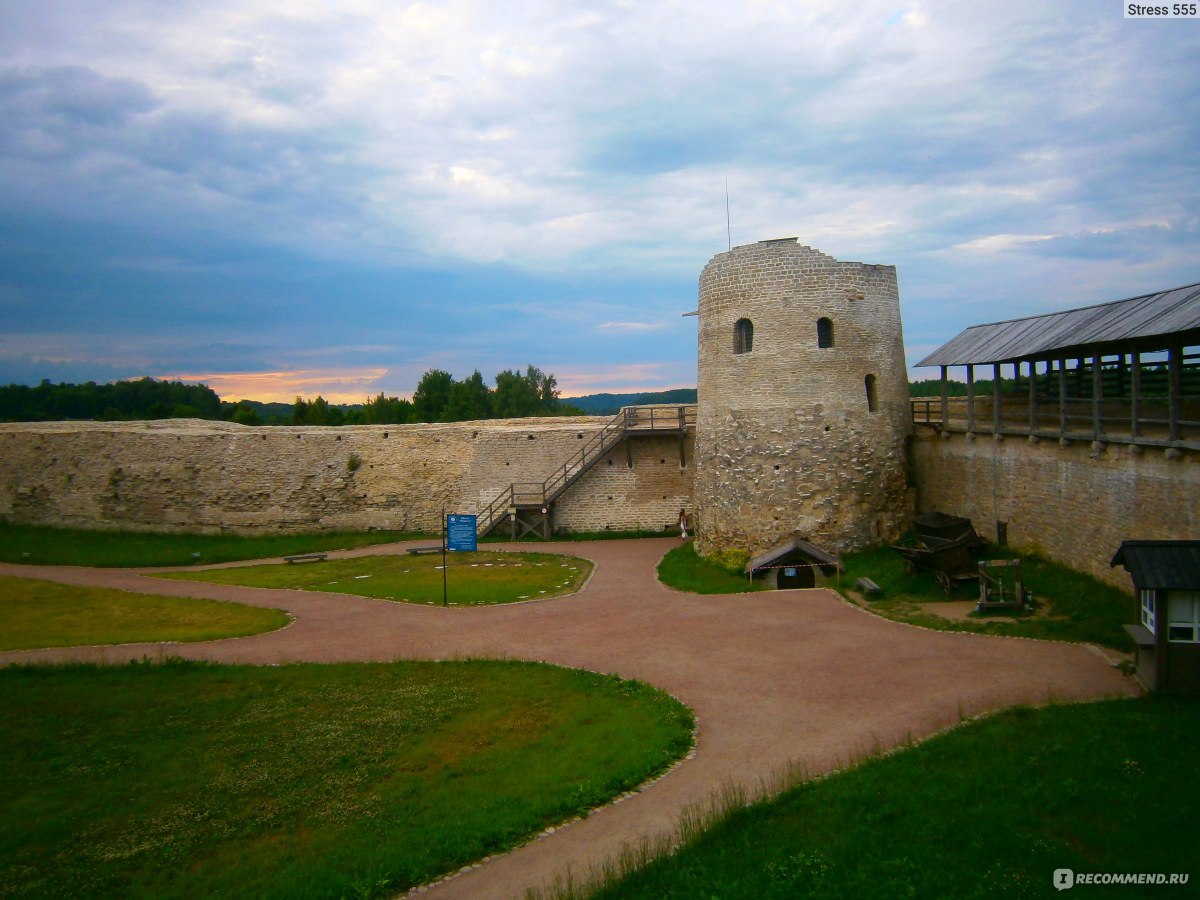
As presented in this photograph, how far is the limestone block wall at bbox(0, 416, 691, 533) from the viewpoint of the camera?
28094 mm

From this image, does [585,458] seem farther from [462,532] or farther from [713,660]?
[713,660]

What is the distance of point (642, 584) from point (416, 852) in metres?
12.3

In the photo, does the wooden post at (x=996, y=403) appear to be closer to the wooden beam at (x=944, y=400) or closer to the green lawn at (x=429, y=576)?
the wooden beam at (x=944, y=400)

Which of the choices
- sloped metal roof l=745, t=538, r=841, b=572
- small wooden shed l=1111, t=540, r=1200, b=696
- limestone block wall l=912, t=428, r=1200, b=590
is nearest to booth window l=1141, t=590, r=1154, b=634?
small wooden shed l=1111, t=540, r=1200, b=696

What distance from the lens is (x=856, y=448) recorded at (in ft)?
65.4

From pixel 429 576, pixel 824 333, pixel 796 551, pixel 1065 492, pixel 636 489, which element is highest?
pixel 824 333

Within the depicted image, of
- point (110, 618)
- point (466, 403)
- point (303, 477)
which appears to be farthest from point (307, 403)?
point (110, 618)

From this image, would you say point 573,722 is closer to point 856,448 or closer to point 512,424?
point 856,448

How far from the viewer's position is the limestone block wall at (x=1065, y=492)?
12.8 m

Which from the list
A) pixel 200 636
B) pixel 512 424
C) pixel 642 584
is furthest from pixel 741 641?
pixel 512 424

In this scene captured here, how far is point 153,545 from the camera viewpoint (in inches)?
1148

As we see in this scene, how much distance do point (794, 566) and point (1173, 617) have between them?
30.3ft

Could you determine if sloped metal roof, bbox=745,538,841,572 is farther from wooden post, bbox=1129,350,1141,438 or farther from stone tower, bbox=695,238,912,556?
wooden post, bbox=1129,350,1141,438

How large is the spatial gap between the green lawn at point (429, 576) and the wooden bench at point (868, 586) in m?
6.64
